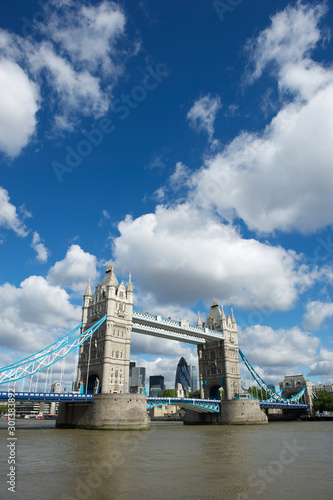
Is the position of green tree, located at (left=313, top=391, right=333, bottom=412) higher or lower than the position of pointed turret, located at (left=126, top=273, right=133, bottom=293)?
lower

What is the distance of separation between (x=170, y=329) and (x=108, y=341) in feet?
53.4

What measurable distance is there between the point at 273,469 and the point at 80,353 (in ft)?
148

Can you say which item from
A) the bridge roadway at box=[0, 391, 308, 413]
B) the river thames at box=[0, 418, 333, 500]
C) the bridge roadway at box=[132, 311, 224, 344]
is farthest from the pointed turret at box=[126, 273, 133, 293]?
→ the river thames at box=[0, 418, 333, 500]

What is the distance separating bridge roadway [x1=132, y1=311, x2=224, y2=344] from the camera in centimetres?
6092

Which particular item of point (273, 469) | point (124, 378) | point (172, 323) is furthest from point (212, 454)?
point (172, 323)

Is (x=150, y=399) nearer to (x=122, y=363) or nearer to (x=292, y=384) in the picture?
(x=122, y=363)

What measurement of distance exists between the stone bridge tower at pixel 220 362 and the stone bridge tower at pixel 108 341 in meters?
Answer: 25.8

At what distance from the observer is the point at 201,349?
258ft

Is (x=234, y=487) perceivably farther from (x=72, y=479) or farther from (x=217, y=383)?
(x=217, y=383)

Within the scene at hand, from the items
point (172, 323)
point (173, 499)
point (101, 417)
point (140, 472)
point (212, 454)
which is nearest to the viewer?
point (173, 499)

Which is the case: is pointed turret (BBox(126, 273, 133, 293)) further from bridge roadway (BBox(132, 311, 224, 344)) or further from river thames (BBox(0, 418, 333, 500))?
river thames (BBox(0, 418, 333, 500))

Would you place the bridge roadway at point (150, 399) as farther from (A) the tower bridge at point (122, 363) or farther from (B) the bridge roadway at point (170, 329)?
(B) the bridge roadway at point (170, 329)

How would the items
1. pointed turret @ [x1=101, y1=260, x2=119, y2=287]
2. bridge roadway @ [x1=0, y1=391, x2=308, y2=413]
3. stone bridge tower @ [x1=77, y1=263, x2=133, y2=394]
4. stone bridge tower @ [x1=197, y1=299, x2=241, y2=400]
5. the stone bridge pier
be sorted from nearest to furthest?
bridge roadway @ [x1=0, y1=391, x2=308, y2=413], stone bridge tower @ [x1=77, y1=263, x2=133, y2=394], pointed turret @ [x1=101, y1=260, x2=119, y2=287], the stone bridge pier, stone bridge tower @ [x1=197, y1=299, x2=241, y2=400]

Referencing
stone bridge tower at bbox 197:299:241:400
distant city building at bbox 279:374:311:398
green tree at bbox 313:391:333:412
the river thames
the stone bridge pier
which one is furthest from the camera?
distant city building at bbox 279:374:311:398
